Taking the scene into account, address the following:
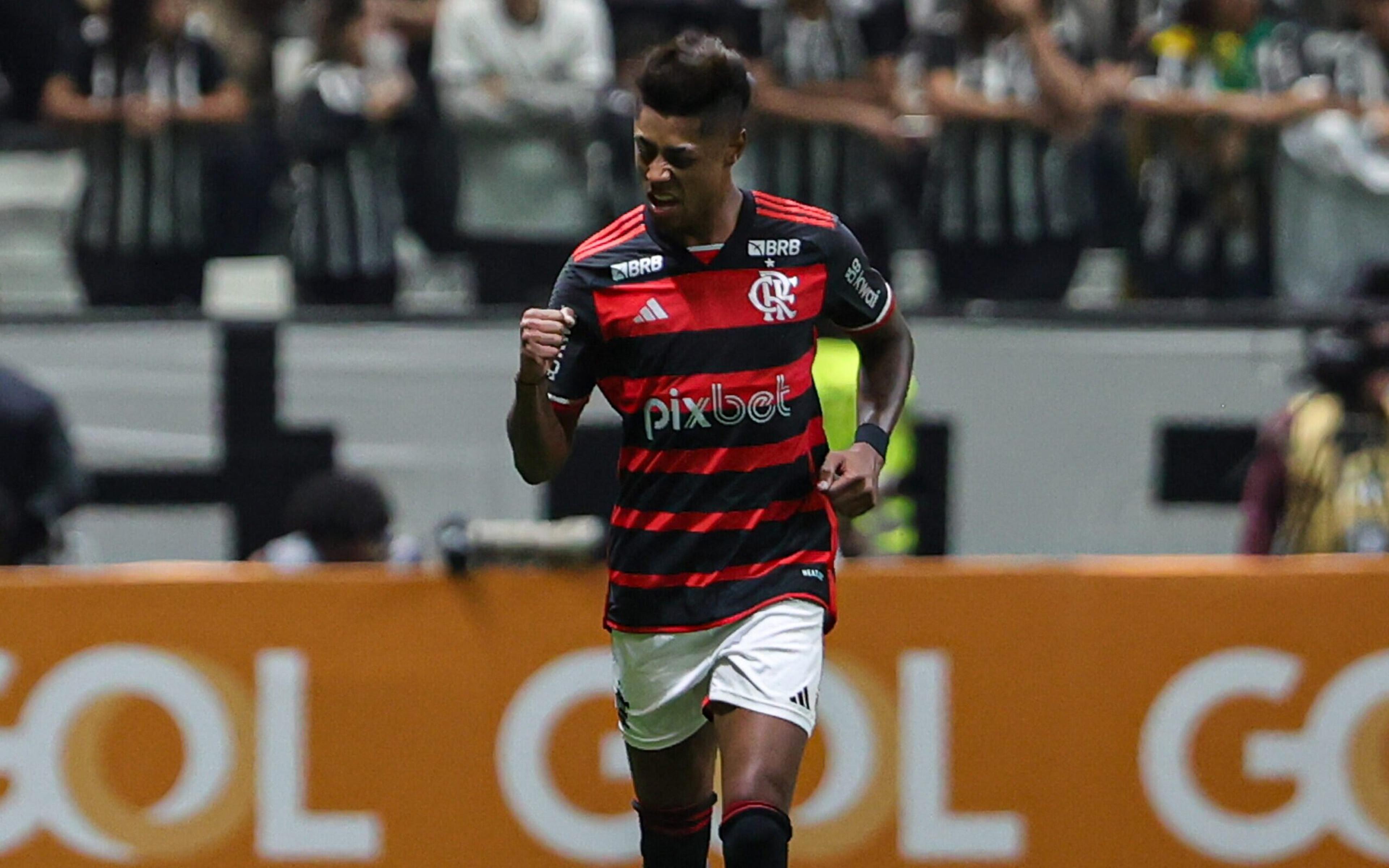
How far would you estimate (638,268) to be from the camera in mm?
5207

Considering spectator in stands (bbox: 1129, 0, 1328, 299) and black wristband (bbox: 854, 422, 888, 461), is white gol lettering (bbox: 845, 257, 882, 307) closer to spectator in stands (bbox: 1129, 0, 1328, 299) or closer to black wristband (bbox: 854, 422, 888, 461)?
black wristband (bbox: 854, 422, 888, 461)

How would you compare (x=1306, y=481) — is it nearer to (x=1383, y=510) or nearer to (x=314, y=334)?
(x=1383, y=510)

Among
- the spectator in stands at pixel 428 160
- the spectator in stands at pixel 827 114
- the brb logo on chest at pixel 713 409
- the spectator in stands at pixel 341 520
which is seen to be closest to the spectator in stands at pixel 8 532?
the spectator in stands at pixel 341 520

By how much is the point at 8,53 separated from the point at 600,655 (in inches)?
162

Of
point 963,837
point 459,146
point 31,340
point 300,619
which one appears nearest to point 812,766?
point 963,837

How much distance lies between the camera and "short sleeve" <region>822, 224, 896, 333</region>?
5375 mm

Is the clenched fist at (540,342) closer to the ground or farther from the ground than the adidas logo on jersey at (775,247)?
closer to the ground

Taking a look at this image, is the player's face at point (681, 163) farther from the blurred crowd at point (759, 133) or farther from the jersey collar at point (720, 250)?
the blurred crowd at point (759, 133)

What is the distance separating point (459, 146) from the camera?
9.40 meters

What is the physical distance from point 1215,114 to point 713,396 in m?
4.94

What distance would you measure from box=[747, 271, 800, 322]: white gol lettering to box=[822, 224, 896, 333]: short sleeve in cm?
12

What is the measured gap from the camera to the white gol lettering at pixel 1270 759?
23.5 feet

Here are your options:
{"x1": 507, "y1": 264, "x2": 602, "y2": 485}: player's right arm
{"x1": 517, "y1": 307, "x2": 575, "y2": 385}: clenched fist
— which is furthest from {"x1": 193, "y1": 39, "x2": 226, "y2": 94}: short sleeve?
{"x1": 517, "y1": 307, "x2": 575, "y2": 385}: clenched fist

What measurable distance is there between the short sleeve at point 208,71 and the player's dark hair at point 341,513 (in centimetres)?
233
